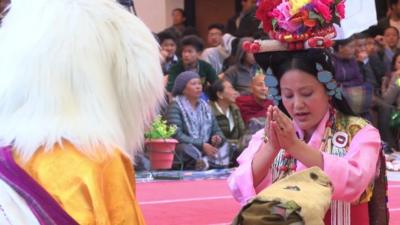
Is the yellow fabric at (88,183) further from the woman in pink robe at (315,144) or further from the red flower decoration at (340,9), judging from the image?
the red flower decoration at (340,9)

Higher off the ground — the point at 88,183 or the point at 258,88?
the point at 88,183

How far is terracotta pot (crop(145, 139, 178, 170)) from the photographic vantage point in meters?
8.85

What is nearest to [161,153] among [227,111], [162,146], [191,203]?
[162,146]

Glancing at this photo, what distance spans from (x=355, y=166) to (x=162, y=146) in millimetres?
6073

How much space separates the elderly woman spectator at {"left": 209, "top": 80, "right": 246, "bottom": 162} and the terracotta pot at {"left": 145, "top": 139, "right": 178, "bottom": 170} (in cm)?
87

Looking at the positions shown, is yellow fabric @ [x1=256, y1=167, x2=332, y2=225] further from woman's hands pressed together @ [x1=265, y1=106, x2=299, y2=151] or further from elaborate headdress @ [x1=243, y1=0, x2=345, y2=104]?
elaborate headdress @ [x1=243, y1=0, x2=345, y2=104]

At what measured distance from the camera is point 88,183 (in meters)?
2.14

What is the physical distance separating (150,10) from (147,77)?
1141cm

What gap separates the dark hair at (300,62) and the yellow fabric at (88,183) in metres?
0.96

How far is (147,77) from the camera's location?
231cm

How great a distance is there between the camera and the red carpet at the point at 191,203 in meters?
6.31

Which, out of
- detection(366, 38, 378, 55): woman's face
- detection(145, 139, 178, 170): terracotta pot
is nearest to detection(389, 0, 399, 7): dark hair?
detection(366, 38, 378, 55): woman's face

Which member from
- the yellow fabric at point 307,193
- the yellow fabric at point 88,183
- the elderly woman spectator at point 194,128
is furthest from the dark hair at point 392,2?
the yellow fabric at point 307,193

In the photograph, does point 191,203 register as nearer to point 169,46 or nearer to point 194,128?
point 194,128
